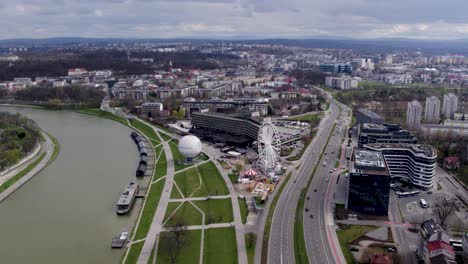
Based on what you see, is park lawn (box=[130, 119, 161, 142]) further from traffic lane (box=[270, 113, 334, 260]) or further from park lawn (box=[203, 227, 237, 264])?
park lawn (box=[203, 227, 237, 264])

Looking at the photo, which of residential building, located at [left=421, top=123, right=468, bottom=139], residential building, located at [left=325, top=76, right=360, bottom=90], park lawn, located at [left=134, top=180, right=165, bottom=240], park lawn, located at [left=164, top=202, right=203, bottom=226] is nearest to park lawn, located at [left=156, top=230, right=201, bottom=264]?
park lawn, located at [left=164, top=202, right=203, bottom=226]

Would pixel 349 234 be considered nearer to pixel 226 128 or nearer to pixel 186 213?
pixel 186 213

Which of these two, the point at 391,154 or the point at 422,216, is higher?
the point at 391,154

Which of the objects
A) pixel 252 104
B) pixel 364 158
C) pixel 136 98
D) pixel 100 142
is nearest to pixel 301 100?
pixel 252 104

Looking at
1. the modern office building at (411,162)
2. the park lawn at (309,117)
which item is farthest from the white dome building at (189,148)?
the park lawn at (309,117)

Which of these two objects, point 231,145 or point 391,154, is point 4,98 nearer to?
point 231,145

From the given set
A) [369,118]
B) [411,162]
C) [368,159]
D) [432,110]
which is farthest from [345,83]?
[368,159]
